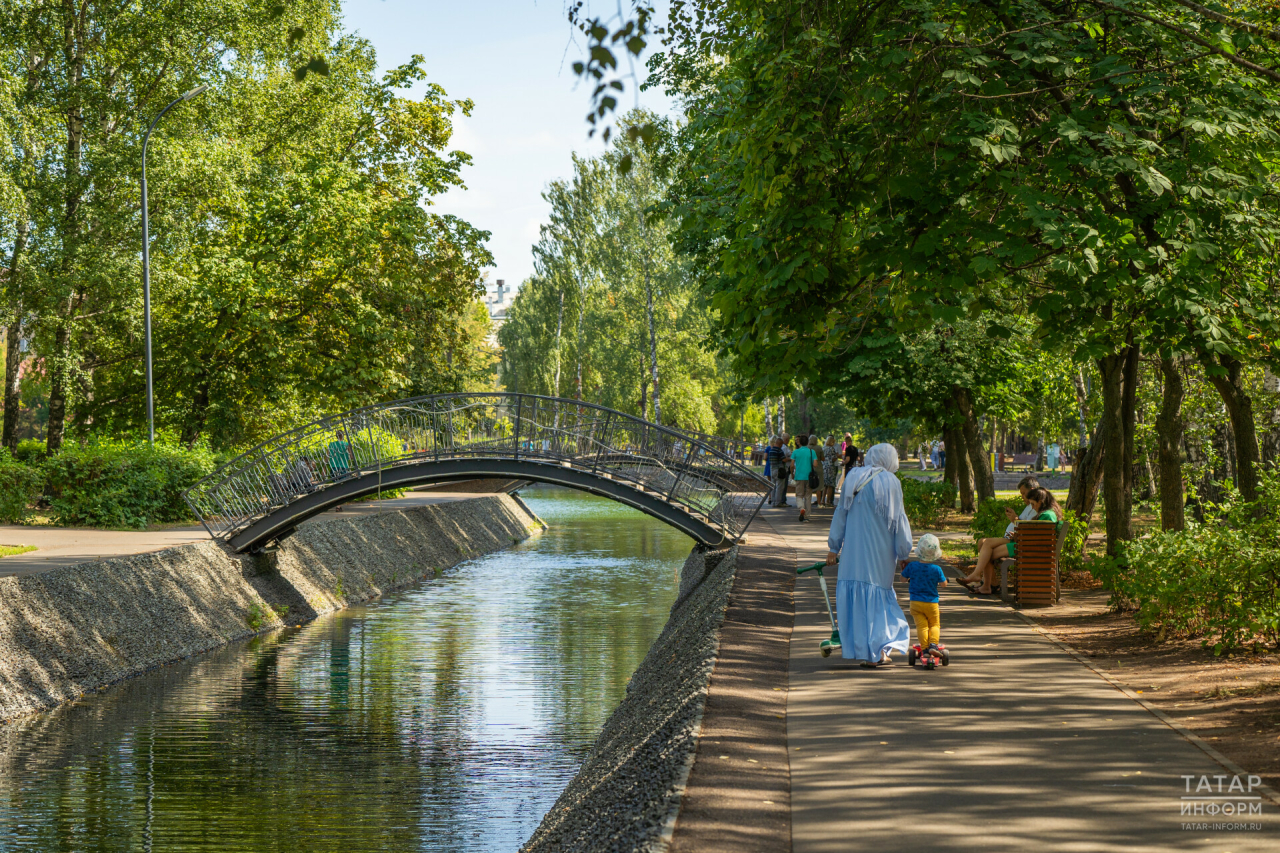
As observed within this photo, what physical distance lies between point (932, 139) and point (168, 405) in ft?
77.3

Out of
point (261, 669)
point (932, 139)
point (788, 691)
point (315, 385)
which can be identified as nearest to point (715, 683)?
point (788, 691)

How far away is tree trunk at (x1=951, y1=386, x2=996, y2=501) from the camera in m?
23.1

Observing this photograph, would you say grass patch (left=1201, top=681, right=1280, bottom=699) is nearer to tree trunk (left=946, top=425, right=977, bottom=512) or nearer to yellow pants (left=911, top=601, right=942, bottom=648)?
yellow pants (left=911, top=601, right=942, bottom=648)

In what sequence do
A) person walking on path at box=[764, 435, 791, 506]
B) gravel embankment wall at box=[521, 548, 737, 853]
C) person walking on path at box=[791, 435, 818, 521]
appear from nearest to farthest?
gravel embankment wall at box=[521, 548, 737, 853] < person walking on path at box=[791, 435, 818, 521] < person walking on path at box=[764, 435, 791, 506]

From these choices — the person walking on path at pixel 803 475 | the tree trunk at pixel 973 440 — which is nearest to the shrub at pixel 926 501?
the tree trunk at pixel 973 440

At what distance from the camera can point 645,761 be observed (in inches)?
267

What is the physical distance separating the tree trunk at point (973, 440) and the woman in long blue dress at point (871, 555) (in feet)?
48.3

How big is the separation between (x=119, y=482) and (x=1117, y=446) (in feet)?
58.7

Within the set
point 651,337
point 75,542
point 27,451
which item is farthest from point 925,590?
point 651,337

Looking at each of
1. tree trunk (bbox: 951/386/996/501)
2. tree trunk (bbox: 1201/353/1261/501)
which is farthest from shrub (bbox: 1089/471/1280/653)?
tree trunk (bbox: 951/386/996/501)

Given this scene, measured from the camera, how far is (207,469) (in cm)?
2273

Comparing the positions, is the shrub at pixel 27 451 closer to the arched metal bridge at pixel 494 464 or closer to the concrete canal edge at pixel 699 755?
the arched metal bridge at pixel 494 464

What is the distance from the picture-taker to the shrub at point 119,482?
21.7 metres

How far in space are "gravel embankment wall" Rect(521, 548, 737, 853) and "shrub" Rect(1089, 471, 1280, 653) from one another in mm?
3797
